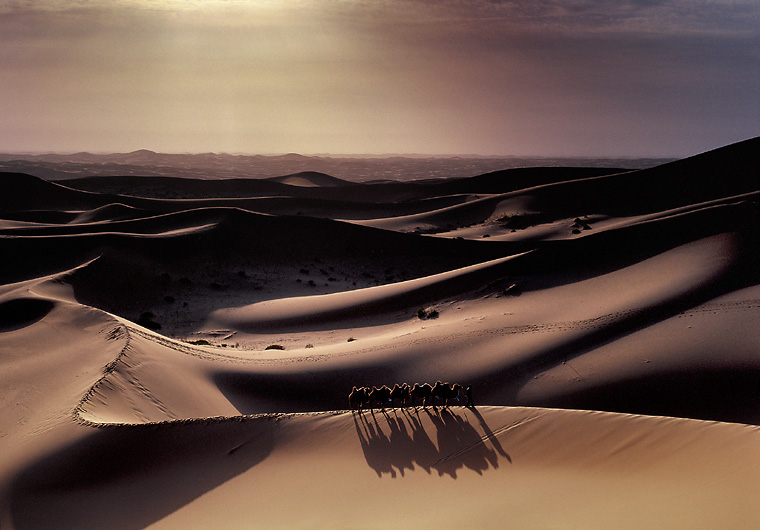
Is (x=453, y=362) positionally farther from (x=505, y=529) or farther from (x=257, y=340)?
(x=257, y=340)

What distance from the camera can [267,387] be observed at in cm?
1206

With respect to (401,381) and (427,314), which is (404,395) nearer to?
(401,381)

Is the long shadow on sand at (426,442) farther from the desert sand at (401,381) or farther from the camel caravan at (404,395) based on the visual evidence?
the camel caravan at (404,395)

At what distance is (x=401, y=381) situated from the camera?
40.7 feet

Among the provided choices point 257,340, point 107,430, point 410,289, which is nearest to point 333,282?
point 410,289

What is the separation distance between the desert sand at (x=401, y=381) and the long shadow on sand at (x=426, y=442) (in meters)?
0.03

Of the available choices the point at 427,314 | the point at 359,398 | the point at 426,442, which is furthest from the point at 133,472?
the point at 427,314

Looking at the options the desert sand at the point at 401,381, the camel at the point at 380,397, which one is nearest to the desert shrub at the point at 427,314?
the desert sand at the point at 401,381

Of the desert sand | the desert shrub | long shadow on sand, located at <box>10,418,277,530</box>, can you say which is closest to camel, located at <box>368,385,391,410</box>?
the desert sand

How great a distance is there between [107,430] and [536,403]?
7.44 m

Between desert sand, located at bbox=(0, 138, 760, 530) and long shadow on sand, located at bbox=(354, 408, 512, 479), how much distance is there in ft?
0.11

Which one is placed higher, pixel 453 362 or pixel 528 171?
pixel 528 171

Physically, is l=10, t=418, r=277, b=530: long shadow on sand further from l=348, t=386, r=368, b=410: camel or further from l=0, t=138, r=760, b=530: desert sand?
l=348, t=386, r=368, b=410: camel

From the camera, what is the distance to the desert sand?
5.60 meters
